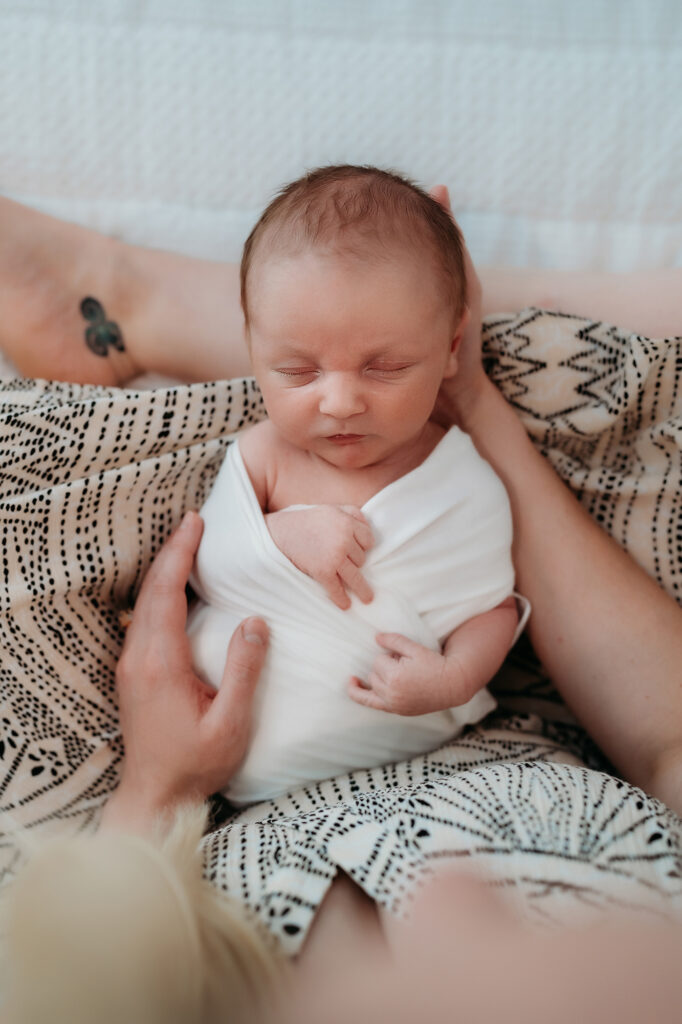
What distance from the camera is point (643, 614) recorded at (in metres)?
1.12

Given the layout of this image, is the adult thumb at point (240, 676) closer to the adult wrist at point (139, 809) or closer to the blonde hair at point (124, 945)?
the adult wrist at point (139, 809)

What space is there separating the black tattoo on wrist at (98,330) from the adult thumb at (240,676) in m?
0.55

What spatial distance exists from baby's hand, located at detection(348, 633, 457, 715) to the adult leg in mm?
542

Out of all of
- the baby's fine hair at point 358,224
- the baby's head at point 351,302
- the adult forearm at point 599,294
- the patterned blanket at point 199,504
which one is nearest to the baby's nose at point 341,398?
the baby's head at point 351,302

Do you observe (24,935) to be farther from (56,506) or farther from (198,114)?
(198,114)

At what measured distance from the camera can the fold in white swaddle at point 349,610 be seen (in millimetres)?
1063

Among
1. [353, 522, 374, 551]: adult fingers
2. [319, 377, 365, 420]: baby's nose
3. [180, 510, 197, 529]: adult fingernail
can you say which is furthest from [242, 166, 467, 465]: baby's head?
[180, 510, 197, 529]: adult fingernail

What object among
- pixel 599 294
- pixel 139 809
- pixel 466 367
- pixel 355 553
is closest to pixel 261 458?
pixel 355 553

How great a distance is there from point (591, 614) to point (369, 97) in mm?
906

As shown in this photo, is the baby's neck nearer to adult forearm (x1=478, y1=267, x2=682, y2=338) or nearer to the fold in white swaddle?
the fold in white swaddle

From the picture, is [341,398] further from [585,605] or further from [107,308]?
[107,308]

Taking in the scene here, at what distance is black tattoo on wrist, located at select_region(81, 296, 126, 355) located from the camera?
1.33 meters

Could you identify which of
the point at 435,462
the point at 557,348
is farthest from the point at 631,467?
the point at 435,462

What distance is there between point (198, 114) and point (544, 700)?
1093 millimetres
